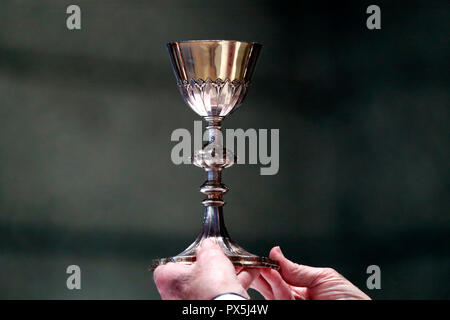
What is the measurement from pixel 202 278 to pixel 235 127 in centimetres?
209

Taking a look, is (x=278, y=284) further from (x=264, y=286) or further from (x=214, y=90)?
(x=214, y=90)

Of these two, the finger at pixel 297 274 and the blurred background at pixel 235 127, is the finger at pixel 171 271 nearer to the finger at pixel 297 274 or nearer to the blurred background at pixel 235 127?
the finger at pixel 297 274

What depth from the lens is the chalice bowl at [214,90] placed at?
112 centimetres

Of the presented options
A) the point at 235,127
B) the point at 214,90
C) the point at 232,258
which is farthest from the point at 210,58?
the point at 235,127

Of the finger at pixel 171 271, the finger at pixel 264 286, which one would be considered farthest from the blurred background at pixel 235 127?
the finger at pixel 171 271

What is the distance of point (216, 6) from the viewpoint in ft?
9.86

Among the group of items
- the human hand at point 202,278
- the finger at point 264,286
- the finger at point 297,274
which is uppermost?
the human hand at point 202,278

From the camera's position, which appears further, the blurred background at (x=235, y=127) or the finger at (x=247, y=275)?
the blurred background at (x=235, y=127)

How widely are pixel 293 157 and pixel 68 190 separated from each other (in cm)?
81

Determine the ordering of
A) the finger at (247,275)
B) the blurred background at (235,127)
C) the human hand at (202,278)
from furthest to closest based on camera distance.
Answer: the blurred background at (235,127)
the finger at (247,275)
the human hand at (202,278)

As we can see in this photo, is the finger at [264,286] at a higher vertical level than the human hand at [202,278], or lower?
lower

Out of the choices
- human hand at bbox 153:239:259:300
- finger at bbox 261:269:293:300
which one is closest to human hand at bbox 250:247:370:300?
finger at bbox 261:269:293:300

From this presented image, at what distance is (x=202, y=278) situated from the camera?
911mm
